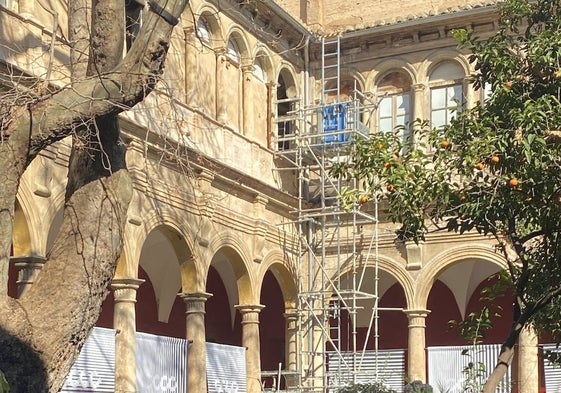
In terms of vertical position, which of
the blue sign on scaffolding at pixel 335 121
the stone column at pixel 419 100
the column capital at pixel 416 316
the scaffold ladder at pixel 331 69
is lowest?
the column capital at pixel 416 316

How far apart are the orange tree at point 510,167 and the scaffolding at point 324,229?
9.62m

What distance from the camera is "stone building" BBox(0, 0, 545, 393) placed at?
15.8 m

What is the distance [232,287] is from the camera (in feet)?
65.3

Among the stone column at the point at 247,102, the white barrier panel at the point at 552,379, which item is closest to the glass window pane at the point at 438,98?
the stone column at the point at 247,102

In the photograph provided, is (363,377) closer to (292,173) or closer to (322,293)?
(322,293)

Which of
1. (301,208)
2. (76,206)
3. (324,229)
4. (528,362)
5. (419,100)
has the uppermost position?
(419,100)

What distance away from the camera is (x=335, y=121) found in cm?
1858

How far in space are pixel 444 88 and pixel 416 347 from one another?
14.7 ft

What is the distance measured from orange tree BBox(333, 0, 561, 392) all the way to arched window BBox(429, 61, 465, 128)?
1035 centimetres

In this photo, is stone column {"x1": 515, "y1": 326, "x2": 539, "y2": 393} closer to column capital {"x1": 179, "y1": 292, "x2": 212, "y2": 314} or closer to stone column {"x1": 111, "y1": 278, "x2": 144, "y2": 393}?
column capital {"x1": 179, "y1": 292, "x2": 212, "y2": 314}

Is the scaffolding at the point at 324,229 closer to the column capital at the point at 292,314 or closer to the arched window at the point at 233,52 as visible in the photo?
the column capital at the point at 292,314

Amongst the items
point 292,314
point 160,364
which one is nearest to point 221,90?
point 292,314

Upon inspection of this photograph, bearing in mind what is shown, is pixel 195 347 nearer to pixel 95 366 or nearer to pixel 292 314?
pixel 95 366

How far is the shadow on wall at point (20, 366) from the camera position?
14.2 feet
